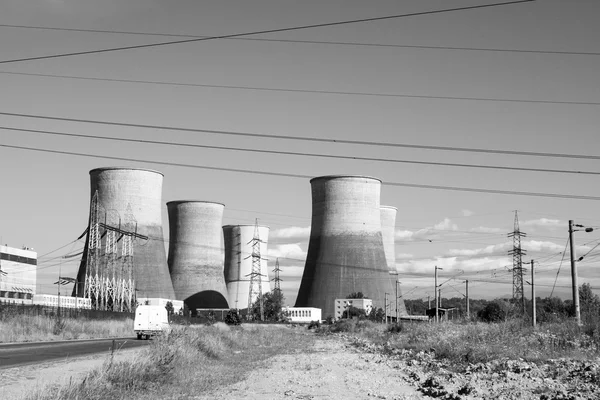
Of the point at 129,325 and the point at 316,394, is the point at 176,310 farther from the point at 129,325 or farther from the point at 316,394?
the point at 316,394

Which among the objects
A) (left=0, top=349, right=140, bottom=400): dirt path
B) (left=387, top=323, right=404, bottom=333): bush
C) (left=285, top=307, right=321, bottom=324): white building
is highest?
(left=0, top=349, right=140, bottom=400): dirt path

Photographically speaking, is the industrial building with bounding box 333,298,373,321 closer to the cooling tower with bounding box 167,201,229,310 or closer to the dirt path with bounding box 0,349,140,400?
the cooling tower with bounding box 167,201,229,310

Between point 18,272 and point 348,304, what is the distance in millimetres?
36798

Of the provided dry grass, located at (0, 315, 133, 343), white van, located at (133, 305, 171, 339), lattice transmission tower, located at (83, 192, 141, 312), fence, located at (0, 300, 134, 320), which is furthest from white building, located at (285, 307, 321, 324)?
white van, located at (133, 305, 171, 339)

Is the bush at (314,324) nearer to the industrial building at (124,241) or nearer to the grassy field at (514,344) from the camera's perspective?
the industrial building at (124,241)

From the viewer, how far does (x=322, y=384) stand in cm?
1129

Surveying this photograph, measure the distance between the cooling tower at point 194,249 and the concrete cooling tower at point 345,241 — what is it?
811cm

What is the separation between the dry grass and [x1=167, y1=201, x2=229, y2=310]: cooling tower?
21.6 meters

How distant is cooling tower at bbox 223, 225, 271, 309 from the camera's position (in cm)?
6375

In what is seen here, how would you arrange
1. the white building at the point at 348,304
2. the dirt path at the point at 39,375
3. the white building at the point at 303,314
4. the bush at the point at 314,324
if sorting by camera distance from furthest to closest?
the white building at the point at 303,314, the white building at the point at 348,304, the bush at the point at 314,324, the dirt path at the point at 39,375

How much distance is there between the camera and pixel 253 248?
6206cm

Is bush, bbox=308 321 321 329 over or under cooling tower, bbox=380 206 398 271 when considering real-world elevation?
under

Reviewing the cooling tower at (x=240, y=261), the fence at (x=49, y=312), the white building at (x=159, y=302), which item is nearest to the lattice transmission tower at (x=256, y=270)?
the cooling tower at (x=240, y=261)

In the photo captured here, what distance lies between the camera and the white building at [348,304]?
54.8 metres
